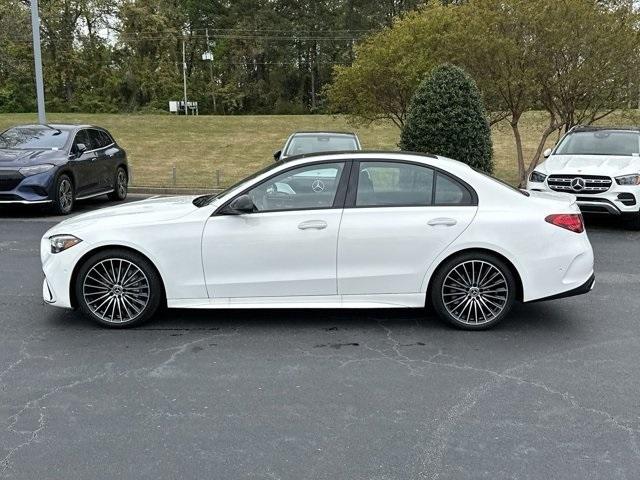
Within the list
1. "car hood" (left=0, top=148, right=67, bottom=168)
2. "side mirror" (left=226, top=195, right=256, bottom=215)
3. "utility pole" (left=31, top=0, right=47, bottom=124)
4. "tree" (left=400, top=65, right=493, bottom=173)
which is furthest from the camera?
"utility pole" (left=31, top=0, right=47, bottom=124)

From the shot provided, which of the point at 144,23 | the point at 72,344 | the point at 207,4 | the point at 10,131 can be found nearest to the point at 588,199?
the point at 72,344

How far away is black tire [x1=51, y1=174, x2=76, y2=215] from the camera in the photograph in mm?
11151

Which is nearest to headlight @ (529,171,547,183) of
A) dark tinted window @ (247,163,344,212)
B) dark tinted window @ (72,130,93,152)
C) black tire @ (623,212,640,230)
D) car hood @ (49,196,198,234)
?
black tire @ (623,212,640,230)

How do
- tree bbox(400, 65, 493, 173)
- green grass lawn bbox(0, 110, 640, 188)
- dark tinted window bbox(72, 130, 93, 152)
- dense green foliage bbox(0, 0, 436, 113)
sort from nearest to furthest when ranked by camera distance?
dark tinted window bbox(72, 130, 93, 152) < tree bbox(400, 65, 493, 173) < green grass lawn bbox(0, 110, 640, 188) < dense green foliage bbox(0, 0, 436, 113)

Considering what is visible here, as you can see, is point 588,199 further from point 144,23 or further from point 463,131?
point 144,23

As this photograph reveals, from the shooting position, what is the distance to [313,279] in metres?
5.29

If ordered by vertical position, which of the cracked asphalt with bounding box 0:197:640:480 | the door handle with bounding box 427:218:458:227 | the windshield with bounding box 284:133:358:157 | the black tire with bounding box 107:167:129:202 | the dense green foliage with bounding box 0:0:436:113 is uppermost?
the dense green foliage with bounding box 0:0:436:113

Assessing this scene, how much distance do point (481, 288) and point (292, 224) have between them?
1626 mm

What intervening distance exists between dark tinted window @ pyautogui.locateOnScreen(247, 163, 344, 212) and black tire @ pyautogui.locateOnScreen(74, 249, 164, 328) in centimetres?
106

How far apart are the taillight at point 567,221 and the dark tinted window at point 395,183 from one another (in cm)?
99

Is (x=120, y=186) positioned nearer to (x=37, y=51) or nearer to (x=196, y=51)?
(x=37, y=51)

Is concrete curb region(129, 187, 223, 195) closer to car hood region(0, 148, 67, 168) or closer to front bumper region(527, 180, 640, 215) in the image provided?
car hood region(0, 148, 67, 168)

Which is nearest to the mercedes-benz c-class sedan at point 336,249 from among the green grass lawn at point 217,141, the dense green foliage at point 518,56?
the dense green foliage at point 518,56

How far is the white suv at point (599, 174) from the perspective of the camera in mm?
9812
